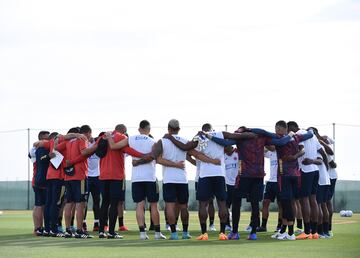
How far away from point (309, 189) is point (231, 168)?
3383mm

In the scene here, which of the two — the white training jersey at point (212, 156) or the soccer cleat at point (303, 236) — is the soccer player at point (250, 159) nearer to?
the white training jersey at point (212, 156)

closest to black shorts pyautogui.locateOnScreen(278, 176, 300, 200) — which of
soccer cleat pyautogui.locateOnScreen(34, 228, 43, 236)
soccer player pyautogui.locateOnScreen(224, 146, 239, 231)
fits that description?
soccer player pyautogui.locateOnScreen(224, 146, 239, 231)

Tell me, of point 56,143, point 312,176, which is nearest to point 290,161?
point 312,176

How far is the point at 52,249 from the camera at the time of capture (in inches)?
650

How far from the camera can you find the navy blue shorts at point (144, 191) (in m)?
18.9

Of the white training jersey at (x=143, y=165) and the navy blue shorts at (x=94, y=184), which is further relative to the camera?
the navy blue shorts at (x=94, y=184)

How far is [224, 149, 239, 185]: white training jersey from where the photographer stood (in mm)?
21906

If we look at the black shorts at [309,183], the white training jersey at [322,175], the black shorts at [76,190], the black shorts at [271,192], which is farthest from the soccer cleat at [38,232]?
the white training jersey at [322,175]

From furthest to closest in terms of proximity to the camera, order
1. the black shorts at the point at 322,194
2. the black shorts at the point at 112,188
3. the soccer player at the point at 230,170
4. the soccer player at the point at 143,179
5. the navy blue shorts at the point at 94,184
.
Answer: the navy blue shorts at the point at 94,184 → the soccer player at the point at 230,170 → the black shorts at the point at 322,194 → the black shorts at the point at 112,188 → the soccer player at the point at 143,179

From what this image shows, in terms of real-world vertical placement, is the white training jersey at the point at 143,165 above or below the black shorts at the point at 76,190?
above

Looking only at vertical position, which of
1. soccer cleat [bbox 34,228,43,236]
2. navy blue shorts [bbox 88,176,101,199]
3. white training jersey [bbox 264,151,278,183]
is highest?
white training jersey [bbox 264,151,278,183]

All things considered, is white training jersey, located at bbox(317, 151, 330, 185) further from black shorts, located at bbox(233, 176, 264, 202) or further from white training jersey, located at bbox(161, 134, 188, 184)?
white training jersey, located at bbox(161, 134, 188, 184)

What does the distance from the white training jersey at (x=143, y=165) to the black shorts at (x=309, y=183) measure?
8.97ft

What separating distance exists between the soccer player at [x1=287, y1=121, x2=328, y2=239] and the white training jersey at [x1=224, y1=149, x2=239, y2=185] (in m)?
2.71
